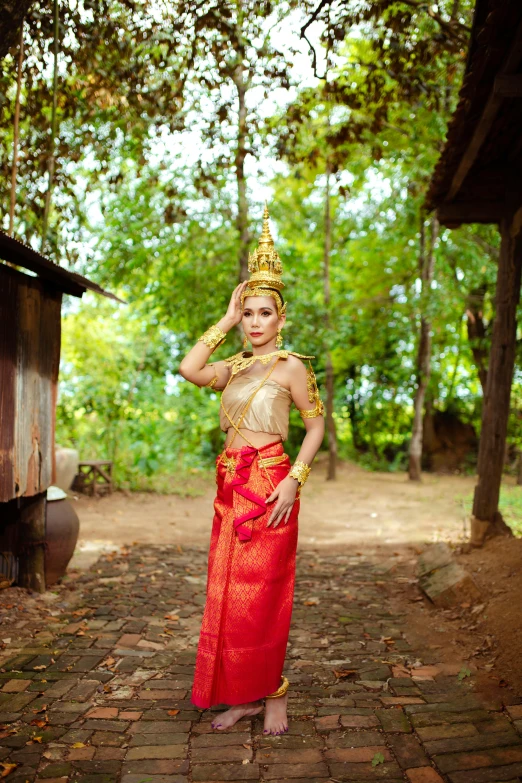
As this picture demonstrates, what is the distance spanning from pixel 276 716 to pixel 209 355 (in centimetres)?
181

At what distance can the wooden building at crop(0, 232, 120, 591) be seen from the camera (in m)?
4.46

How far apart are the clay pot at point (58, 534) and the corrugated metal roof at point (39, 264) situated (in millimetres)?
1764

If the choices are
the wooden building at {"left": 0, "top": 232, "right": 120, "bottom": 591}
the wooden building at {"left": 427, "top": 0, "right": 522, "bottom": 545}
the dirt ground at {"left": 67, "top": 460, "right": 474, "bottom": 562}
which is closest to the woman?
the wooden building at {"left": 0, "top": 232, "right": 120, "bottom": 591}

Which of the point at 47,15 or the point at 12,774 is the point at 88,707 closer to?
the point at 12,774

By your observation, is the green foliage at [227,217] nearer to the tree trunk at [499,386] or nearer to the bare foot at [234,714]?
the tree trunk at [499,386]

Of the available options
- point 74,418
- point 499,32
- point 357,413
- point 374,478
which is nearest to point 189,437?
point 74,418

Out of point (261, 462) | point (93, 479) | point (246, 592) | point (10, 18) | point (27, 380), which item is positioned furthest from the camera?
point (93, 479)

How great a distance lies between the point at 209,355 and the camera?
3.22 meters

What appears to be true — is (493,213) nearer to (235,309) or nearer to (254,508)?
(235,309)

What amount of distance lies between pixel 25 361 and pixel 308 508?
6.68 meters

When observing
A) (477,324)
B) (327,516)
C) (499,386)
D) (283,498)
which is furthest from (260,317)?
(477,324)

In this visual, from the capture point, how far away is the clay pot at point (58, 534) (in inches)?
208

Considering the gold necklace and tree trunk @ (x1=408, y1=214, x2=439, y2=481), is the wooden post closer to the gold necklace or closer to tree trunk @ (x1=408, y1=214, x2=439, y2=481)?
the gold necklace

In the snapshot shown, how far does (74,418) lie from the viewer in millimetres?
12031
